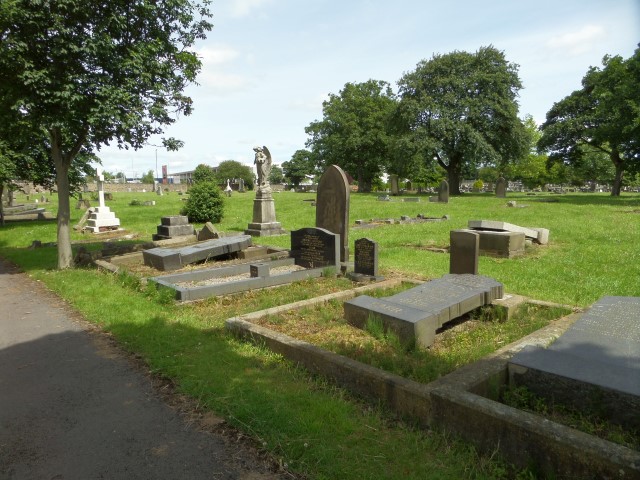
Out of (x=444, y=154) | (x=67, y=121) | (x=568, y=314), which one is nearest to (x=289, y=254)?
(x=67, y=121)

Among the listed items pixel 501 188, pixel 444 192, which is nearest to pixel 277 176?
pixel 501 188

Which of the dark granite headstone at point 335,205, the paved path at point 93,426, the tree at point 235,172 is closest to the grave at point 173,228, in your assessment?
the dark granite headstone at point 335,205

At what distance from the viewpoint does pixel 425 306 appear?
5.14 m

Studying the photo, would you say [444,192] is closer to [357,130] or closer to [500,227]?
[500,227]

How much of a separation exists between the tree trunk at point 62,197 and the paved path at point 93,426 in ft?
16.7

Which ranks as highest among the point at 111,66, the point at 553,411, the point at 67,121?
the point at 111,66

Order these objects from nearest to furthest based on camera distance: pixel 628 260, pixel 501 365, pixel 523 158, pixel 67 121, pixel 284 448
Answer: pixel 284 448
pixel 501 365
pixel 67 121
pixel 628 260
pixel 523 158

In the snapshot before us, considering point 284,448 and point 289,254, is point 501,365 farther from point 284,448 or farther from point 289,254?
point 289,254

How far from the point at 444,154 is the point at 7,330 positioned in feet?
129

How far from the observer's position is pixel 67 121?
8383mm

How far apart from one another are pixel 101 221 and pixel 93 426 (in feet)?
53.6

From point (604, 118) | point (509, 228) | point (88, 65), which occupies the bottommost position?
point (509, 228)

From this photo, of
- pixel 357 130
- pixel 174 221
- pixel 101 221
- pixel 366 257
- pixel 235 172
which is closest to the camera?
pixel 366 257

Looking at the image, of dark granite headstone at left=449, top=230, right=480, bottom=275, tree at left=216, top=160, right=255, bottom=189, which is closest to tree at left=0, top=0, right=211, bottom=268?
dark granite headstone at left=449, top=230, right=480, bottom=275
